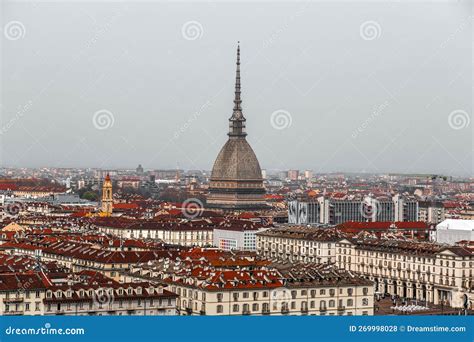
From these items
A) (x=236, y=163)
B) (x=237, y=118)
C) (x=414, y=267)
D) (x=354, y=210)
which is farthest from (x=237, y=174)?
(x=414, y=267)

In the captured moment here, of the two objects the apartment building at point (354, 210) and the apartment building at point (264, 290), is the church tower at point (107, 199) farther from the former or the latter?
the apartment building at point (264, 290)

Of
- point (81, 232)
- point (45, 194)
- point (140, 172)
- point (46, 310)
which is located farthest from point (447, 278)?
point (140, 172)

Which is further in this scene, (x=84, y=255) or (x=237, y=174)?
(x=237, y=174)

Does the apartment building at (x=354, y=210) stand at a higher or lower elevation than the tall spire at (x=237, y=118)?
lower

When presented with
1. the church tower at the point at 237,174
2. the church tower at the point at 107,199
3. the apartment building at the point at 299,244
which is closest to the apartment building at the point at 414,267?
the apartment building at the point at 299,244

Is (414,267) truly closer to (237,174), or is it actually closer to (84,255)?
(84,255)

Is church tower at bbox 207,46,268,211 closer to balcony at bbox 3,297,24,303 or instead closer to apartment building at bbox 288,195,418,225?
apartment building at bbox 288,195,418,225

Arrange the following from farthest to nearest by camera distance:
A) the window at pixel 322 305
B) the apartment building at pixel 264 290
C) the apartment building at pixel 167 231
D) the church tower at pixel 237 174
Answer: the church tower at pixel 237 174
the apartment building at pixel 167 231
the window at pixel 322 305
the apartment building at pixel 264 290
